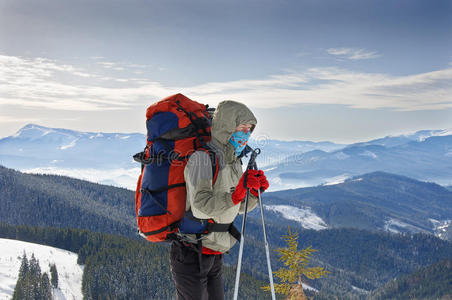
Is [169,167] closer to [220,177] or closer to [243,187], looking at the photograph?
[220,177]

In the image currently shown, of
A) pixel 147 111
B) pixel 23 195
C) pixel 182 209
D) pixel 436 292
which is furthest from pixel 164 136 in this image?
pixel 23 195

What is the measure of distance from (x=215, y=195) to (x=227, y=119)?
3.13ft

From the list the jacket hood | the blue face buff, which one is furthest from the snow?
the jacket hood

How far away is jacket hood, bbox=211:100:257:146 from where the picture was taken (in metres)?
4.30

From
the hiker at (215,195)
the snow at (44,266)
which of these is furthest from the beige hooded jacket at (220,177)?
the snow at (44,266)

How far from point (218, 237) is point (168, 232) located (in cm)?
68

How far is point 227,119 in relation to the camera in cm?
429

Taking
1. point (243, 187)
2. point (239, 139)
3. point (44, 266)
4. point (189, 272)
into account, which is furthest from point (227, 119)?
point (44, 266)

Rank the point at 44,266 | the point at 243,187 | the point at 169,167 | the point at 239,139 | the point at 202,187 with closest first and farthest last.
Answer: the point at 202,187
the point at 243,187
the point at 169,167
the point at 239,139
the point at 44,266

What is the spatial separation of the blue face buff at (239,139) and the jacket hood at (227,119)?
18 centimetres

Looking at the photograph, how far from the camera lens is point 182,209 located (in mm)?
4379

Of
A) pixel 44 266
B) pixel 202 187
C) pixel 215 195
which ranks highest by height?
pixel 202 187

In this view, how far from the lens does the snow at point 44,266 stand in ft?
324

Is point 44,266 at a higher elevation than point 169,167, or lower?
lower
